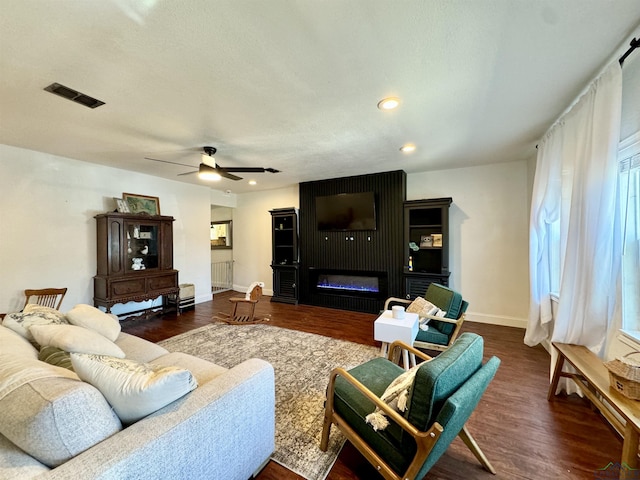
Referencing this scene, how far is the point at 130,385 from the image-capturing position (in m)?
1.11

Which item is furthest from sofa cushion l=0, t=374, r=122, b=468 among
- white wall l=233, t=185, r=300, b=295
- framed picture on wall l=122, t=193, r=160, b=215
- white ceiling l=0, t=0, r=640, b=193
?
white wall l=233, t=185, r=300, b=295

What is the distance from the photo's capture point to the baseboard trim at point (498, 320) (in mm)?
4119

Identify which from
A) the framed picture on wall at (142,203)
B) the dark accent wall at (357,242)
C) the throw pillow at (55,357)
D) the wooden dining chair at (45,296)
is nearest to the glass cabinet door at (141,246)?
the framed picture on wall at (142,203)

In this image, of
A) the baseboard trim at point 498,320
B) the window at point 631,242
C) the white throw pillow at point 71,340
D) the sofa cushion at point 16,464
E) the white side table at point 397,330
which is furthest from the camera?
the baseboard trim at point 498,320

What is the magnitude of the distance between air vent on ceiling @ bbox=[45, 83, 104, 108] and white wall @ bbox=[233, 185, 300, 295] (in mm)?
4121

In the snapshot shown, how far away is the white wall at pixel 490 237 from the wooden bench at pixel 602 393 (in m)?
2.27

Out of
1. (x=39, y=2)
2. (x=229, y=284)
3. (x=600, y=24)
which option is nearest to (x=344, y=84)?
(x=600, y=24)

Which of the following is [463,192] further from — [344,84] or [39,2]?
[39,2]

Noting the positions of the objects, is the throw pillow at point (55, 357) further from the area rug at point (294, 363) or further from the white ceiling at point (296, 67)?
the white ceiling at point (296, 67)

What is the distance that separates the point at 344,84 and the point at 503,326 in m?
4.40

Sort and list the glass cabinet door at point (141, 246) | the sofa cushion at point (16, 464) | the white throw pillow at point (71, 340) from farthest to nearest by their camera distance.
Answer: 1. the glass cabinet door at point (141, 246)
2. the white throw pillow at point (71, 340)
3. the sofa cushion at point (16, 464)

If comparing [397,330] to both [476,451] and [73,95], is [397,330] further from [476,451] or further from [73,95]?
[73,95]

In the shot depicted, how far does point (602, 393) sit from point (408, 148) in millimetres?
3016

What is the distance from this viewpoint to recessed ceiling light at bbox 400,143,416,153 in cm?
346
